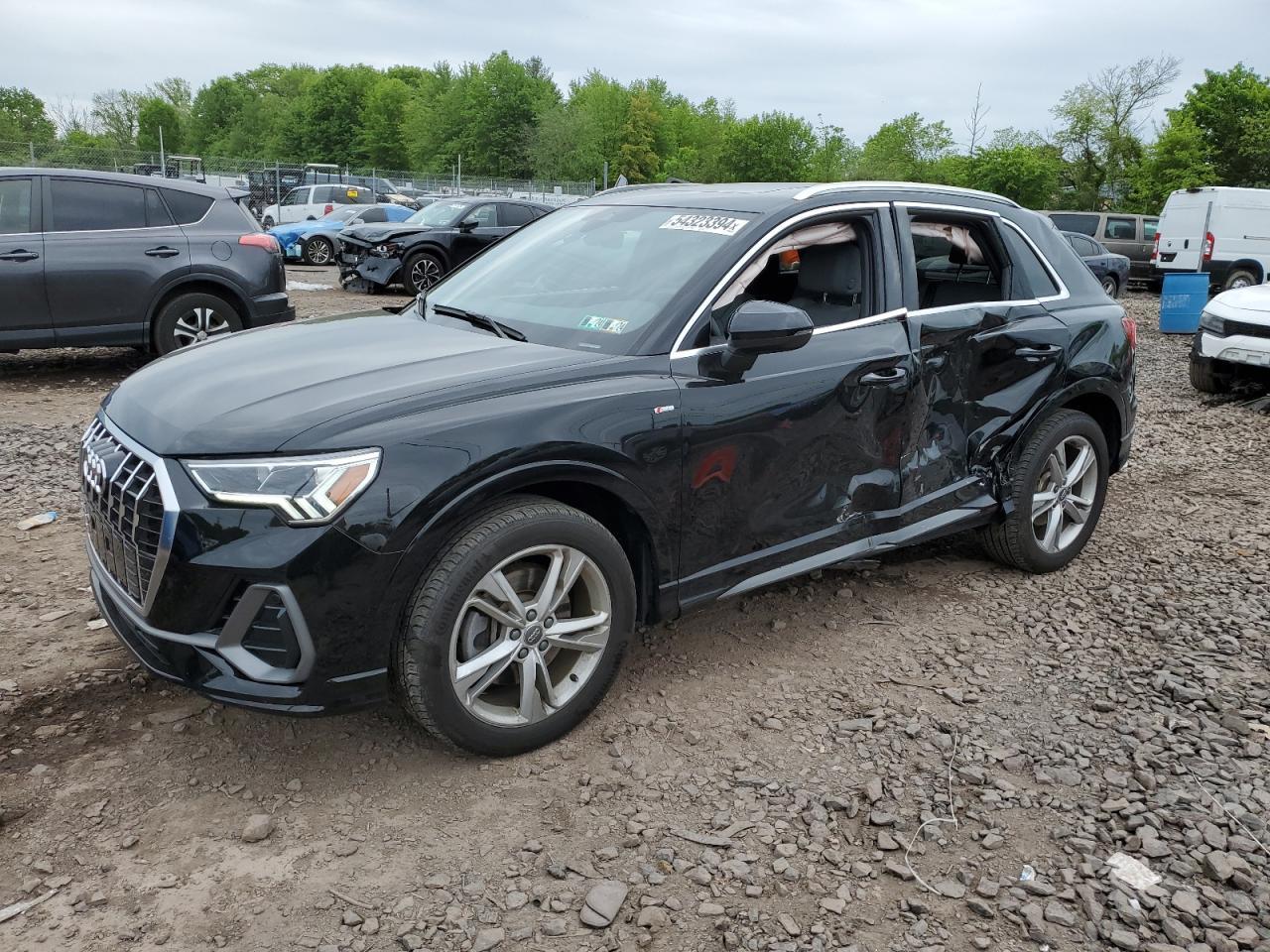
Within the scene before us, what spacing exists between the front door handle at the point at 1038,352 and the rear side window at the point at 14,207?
752 cm

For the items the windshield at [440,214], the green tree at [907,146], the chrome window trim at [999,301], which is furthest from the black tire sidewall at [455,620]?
the green tree at [907,146]

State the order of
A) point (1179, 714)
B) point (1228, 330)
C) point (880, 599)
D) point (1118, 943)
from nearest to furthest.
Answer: point (1118, 943) → point (1179, 714) → point (880, 599) → point (1228, 330)

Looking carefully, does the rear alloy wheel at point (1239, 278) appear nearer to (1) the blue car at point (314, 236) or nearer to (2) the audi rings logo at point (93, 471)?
(1) the blue car at point (314, 236)

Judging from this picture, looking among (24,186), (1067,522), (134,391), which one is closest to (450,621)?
(134,391)

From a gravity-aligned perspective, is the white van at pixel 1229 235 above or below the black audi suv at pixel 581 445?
above

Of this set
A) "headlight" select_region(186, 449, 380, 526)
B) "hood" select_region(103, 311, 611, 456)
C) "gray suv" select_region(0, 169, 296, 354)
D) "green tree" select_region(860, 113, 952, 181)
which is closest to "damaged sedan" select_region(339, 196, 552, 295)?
"gray suv" select_region(0, 169, 296, 354)

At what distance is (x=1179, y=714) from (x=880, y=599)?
4.20 ft

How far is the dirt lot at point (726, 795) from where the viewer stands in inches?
100

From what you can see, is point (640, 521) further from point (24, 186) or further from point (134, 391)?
point (24, 186)

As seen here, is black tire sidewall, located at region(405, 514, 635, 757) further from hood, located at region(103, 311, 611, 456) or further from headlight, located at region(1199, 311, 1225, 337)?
headlight, located at region(1199, 311, 1225, 337)

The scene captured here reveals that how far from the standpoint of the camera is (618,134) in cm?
9156

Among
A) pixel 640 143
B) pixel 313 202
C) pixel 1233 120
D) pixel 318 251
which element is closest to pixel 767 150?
pixel 1233 120

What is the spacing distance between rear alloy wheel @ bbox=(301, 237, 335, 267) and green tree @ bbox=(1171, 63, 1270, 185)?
34.1 meters

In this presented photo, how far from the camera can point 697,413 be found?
3322 mm
